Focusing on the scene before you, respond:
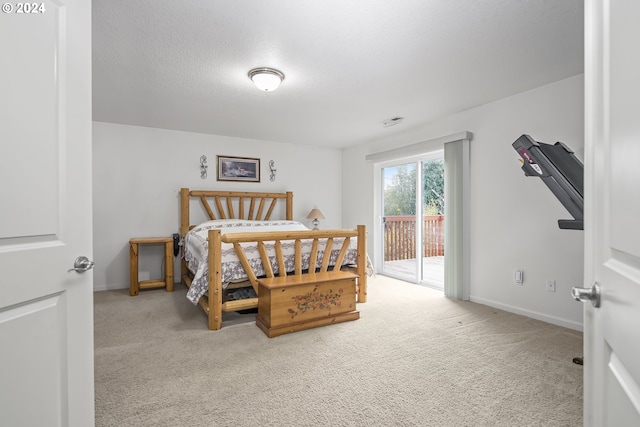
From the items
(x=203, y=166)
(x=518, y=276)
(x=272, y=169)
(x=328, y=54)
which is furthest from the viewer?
(x=272, y=169)

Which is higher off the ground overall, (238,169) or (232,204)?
(238,169)

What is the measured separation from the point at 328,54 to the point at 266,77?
59 centimetres

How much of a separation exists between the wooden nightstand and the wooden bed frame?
0.77 feet

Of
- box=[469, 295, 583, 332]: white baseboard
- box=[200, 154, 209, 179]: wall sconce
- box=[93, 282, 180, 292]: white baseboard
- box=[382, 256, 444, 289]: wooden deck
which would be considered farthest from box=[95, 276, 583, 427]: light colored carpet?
box=[200, 154, 209, 179]: wall sconce

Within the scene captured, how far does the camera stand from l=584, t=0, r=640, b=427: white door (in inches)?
22.0

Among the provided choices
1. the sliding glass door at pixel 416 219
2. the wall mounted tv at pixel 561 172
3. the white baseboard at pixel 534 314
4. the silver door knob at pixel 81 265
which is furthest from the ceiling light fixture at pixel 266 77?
the white baseboard at pixel 534 314

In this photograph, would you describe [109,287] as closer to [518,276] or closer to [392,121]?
[392,121]

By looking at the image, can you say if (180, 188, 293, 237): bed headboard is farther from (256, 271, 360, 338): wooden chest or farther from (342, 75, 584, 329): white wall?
(342, 75, 584, 329): white wall

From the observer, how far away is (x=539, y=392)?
6.04ft

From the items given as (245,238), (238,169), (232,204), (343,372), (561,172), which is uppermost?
(238,169)

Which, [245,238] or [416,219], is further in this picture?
[416,219]

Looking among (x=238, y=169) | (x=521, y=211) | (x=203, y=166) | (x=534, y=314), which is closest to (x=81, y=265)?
(x=521, y=211)

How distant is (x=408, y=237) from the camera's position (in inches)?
191

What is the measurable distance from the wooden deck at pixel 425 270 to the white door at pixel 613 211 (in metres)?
3.68
